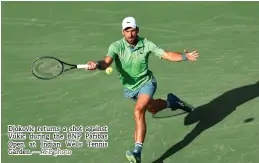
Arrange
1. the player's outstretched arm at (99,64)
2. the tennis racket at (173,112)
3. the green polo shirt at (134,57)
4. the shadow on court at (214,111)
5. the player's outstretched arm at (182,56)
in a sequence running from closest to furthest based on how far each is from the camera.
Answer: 1. the player's outstretched arm at (99,64)
2. the player's outstretched arm at (182,56)
3. the green polo shirt at (134,57)
4. the shadow on court at (214,111)
5. the tennis racket at (173,112)

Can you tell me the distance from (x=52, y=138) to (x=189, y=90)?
2544mm

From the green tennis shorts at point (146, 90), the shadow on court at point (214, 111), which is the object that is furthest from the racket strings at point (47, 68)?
the shadow on court at point (214, 111)

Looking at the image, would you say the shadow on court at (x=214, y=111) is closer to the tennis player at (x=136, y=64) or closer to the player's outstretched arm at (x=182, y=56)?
the tennis player at (x=136, y=64)

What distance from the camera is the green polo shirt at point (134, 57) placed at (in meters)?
9.85

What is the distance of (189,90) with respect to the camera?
11.8 m

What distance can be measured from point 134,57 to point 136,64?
0.36 feet

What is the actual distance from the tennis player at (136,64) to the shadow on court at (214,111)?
0.64m

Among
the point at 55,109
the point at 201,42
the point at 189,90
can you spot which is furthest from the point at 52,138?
the point at 201,42

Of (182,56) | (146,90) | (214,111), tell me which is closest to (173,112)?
(214,111)

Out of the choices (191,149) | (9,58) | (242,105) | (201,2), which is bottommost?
(191,149)

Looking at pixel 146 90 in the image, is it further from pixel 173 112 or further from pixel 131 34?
pixel 173 112

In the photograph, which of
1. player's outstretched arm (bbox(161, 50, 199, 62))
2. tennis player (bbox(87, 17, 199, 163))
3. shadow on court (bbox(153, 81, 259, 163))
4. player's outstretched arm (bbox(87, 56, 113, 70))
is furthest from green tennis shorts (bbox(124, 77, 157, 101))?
shadow on court (bbox(153, 81, 259, 163))

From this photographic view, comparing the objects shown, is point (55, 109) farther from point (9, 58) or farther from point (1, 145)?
point (9, 58)

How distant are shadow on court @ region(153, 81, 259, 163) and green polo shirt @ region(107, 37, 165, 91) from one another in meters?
1.11
